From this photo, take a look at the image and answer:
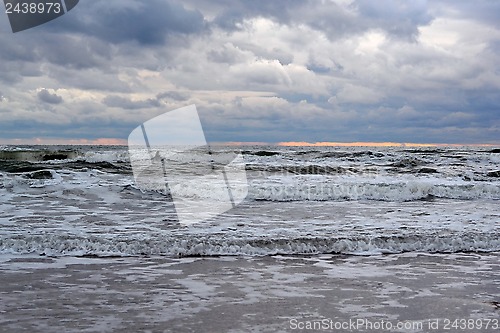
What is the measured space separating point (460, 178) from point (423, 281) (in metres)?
15.2

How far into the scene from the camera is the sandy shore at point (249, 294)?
13.2 feet

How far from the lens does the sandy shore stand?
4031 mm

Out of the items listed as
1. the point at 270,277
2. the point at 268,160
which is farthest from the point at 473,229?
the point at 268,160

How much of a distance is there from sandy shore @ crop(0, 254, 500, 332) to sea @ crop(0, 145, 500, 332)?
2 cm

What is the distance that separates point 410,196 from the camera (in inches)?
566

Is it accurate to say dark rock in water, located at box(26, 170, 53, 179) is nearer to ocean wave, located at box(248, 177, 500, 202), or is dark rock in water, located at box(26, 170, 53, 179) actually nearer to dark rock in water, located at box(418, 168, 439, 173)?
ocean wave, located at box(248, 177, 500, 202)

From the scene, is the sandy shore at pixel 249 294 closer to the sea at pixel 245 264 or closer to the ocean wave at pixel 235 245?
the sea at pixel 245 264

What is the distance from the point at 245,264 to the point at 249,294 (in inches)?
57.1

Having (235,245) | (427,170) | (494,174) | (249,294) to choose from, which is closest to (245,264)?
(235,245)

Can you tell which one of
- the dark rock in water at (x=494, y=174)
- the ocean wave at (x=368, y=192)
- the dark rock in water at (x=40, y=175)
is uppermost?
the dark rock in water at (x=40, y=175)

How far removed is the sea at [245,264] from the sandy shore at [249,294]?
0.02m

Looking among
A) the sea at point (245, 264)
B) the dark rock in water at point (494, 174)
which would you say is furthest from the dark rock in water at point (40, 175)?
the dark rock in water at point (494, 174)

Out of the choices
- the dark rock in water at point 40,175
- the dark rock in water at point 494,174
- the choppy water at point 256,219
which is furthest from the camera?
the dark rock in water at point 494,174

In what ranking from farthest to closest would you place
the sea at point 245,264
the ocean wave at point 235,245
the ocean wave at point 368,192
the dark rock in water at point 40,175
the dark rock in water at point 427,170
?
the dark rock in water at point 427,170 < the dark rock in water at point 40,175 < the ocean wave at point 368,192 < the ocean wave at point 235,245 < the sea at point 245,264
